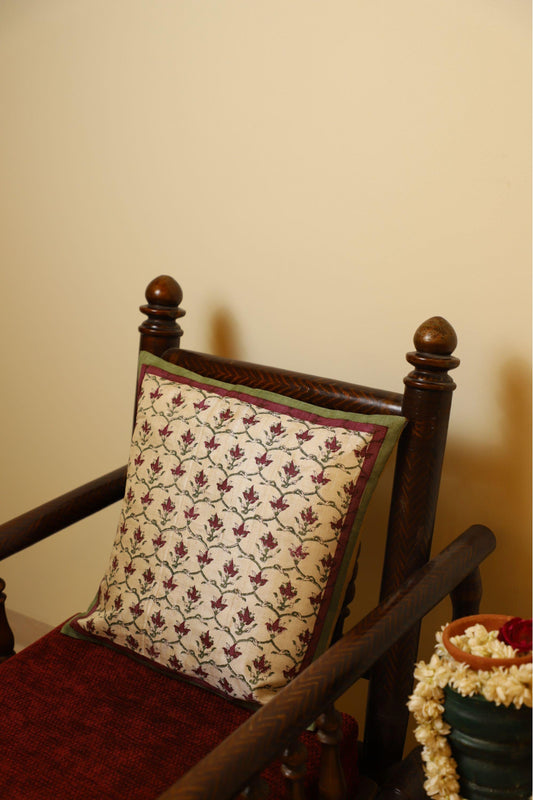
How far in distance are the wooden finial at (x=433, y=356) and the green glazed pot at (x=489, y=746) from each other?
0.43m

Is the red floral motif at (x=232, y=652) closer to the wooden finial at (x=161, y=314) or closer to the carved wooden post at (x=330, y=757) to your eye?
the carved wooden post at (x=330, y=757)

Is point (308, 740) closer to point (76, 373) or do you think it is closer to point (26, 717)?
point (26, 717)

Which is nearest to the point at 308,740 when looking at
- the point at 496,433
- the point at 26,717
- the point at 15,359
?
the point at 26,717

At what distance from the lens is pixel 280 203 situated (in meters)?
1.50

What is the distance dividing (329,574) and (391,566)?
0.13 m

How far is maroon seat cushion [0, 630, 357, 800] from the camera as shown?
3.53ft

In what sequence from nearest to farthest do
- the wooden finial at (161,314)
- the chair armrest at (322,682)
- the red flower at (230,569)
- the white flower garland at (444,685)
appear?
1. the chair armrest at (322,682)
2. the white flower garland at (444,685)
3. the red flower at (230,569)
4. the wooden finial at (161,314)

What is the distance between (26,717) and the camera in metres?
1.18

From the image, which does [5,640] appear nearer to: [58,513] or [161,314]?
[58,513]

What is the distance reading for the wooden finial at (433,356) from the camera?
1159 millimetres

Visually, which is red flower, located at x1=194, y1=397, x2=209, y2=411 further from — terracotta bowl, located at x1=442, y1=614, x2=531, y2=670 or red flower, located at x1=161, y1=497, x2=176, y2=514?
terracotta bowl, located at x1=442, y1=614, x2=531, y2=670

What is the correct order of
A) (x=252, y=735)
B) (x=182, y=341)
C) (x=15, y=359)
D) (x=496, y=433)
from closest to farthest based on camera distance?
(x=252, y=735) < (x=496, y=433) < (x=182, y=341) < (x=15, y=359)

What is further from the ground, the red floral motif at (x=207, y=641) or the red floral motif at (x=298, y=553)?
the red floral motif at (x=298, y=553)

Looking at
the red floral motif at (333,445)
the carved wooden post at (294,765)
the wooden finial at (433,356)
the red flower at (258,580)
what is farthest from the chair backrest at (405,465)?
the carved wooden post at (294,765)
